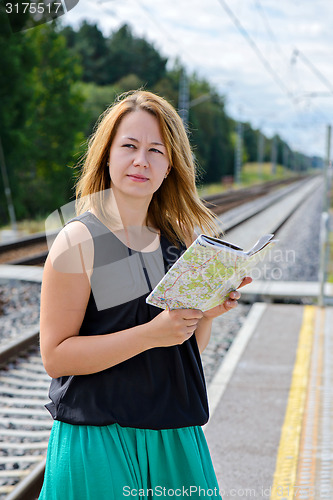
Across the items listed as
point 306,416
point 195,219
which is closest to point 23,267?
point 306,416

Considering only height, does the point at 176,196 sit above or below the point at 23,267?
above

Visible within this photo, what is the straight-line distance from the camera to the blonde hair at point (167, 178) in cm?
161

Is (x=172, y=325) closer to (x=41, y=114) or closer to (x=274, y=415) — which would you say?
(x=274, y=415)

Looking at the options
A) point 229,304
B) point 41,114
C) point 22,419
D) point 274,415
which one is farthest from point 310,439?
point 41,114

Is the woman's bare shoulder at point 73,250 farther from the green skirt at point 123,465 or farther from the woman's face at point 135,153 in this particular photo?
the green skirt at point 123,465

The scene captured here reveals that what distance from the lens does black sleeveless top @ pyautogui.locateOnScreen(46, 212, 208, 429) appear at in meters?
1.51

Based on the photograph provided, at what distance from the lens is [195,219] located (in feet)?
6.10

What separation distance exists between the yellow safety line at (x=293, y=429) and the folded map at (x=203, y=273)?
6.54ft

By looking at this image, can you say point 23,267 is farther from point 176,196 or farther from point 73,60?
point 73,60

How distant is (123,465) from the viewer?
150 cm

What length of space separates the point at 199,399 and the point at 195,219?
571 mm

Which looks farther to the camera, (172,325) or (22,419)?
(22,419)

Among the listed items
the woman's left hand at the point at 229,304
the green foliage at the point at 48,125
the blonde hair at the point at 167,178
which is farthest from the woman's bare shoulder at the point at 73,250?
the green foliage at the point at 48,125

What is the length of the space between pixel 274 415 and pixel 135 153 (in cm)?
299
